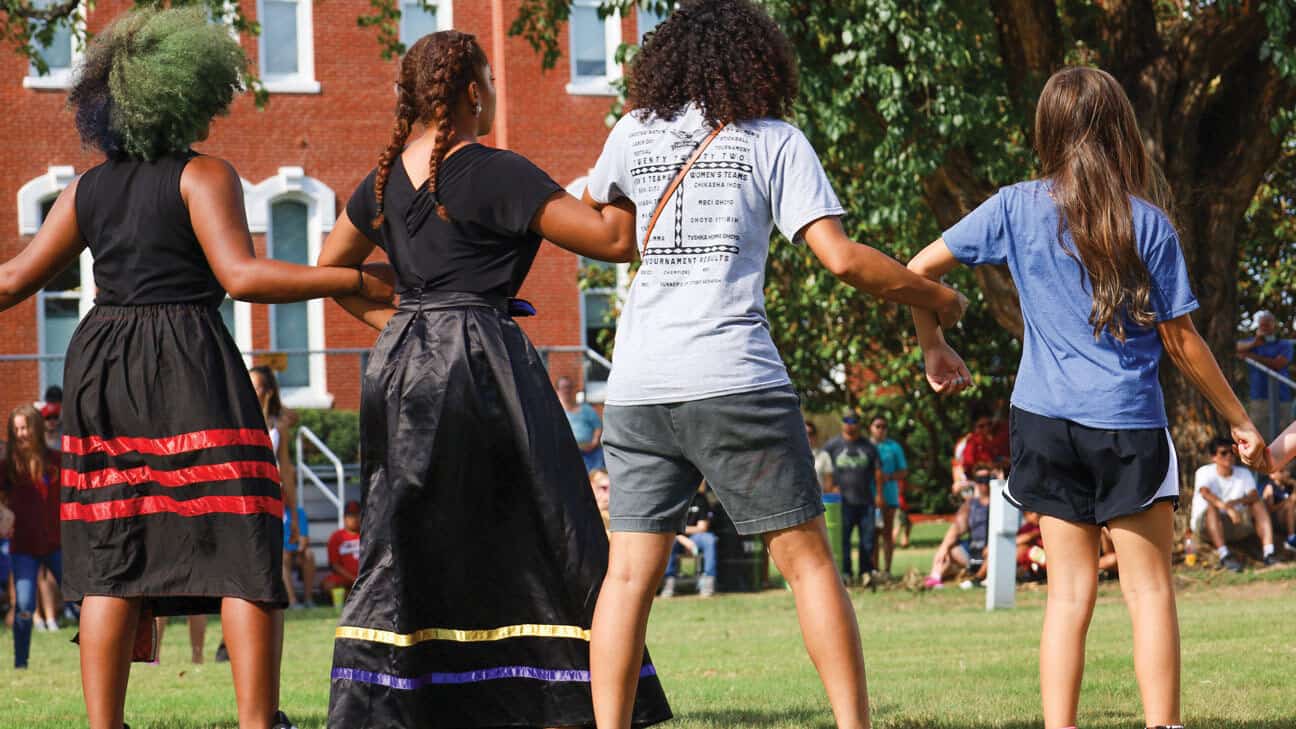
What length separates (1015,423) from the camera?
4934 millimetres

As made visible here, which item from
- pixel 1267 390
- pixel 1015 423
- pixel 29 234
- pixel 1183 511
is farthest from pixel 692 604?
pixel 29 234

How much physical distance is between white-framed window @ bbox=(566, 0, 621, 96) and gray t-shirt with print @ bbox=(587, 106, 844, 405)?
23187 millimetres

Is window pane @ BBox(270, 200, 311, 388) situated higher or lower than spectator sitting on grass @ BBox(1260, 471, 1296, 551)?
higher

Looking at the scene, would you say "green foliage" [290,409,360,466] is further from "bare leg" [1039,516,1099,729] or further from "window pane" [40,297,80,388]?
"bare leg" [1039,516,1099,729]

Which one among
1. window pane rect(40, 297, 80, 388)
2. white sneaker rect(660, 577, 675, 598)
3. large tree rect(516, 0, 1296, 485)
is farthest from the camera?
window pane rect(40, 297, 80, 388)

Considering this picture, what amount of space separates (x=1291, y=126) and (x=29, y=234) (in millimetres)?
17941

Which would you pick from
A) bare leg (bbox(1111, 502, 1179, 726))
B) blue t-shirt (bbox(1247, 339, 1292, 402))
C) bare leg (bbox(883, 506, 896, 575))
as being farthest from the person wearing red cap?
bare leg (bbox(1111, 502, 1179, 726))

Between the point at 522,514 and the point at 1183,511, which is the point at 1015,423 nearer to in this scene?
the point at 522,514

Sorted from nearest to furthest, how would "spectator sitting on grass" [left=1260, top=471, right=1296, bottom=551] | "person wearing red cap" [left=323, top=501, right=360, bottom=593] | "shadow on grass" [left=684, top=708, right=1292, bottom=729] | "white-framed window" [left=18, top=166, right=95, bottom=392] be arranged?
"shadow on grass" [left=684, top=708, right=1292, bottom=729] < "person wearing red cap" [left=323, top=501, right=360, bottom=593] < "spectator sitting on grass" [left=1260, top=471, right=1296, bottom=551] < "white-framed window" [left=18, top=166, right=95, bottom=392]

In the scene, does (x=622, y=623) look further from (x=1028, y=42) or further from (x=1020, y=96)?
(x=1028, y=42)

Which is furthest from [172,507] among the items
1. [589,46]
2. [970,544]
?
[589,46]

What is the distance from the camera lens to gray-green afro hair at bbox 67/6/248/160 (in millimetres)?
4898

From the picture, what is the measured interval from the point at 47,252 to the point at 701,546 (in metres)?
13.3

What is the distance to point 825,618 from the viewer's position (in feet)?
14.7
